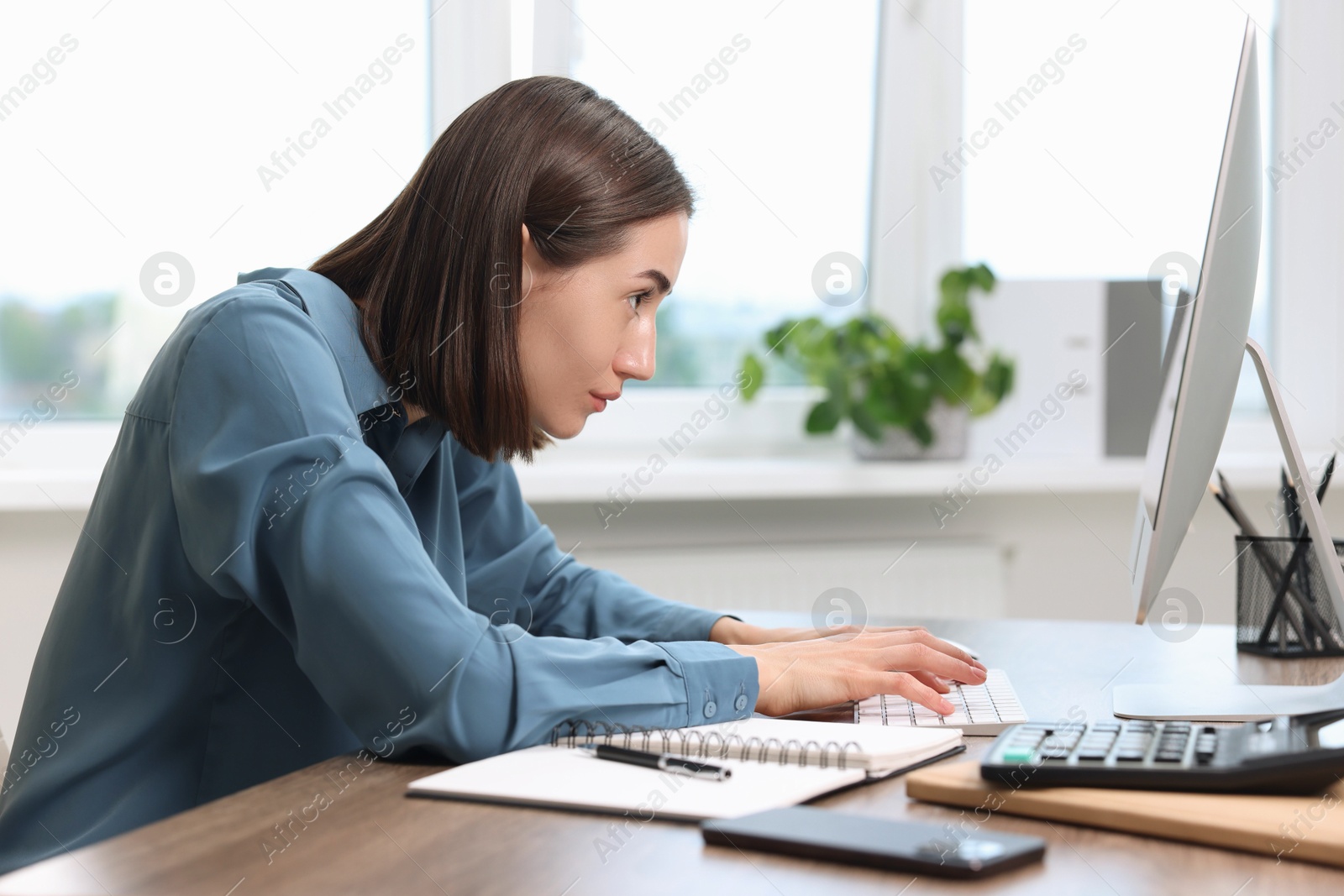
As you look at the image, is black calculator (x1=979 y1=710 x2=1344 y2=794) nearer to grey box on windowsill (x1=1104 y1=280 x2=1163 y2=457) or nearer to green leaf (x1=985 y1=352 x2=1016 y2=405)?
green leaf (x1=985 y1=352 x2=1016 y2=405)

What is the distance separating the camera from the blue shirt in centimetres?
81

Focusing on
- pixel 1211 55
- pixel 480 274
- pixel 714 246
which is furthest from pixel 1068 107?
pixel 480 274

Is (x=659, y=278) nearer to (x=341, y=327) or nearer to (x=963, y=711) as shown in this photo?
(x=341, y=327)

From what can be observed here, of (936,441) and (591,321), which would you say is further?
(936,441)

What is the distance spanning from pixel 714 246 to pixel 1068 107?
0.84m

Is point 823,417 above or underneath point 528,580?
above

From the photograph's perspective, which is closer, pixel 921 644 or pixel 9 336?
pixel 921 644

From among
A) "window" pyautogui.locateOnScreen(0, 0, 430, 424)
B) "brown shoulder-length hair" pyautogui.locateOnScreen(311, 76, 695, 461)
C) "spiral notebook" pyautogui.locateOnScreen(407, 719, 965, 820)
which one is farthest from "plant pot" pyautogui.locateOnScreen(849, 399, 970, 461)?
"spiral notebook" pyautogui.locateOnScreen(407, 719, 965, 820)

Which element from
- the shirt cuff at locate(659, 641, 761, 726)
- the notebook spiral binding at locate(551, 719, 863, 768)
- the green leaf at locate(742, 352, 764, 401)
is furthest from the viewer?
the green leaf at locate(742, 352, 764, 401)

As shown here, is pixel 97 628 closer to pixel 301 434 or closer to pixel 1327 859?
pixel 301 434

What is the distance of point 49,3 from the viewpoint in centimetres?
201

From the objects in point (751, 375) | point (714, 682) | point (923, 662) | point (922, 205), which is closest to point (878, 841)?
point (714, 682)

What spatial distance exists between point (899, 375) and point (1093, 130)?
32.8 inches

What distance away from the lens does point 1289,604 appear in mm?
1239
